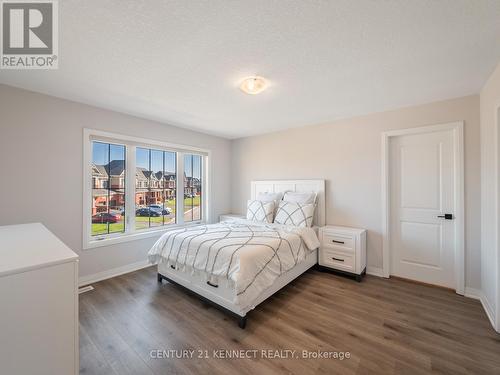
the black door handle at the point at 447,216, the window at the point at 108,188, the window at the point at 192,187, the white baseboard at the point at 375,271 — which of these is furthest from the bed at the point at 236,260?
the black door handle at the point at 447,216

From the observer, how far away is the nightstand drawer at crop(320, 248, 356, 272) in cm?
297

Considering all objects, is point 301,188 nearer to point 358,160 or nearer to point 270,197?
point 270,197

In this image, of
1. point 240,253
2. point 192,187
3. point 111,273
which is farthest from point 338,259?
point 111,273

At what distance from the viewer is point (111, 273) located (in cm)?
301

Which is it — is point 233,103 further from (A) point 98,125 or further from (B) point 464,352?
(B) point 464,352

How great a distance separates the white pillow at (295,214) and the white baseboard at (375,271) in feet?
3.50

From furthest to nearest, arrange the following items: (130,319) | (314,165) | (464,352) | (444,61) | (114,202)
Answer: (314,165)
(114,202)
(130,319)
(444,61)
(464,352)

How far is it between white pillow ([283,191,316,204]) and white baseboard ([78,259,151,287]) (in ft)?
8.40

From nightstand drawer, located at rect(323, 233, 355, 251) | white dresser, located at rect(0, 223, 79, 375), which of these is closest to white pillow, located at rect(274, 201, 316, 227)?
nightstand drawer, located at rect(323, 233, 355, 251)

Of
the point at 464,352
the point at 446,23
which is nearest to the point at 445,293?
the point at 464,352

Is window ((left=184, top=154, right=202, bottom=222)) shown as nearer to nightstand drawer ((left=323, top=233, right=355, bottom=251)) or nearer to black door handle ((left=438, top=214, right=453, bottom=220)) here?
nightstand drawer ((left=323, top=233, right=355, bottom=251))

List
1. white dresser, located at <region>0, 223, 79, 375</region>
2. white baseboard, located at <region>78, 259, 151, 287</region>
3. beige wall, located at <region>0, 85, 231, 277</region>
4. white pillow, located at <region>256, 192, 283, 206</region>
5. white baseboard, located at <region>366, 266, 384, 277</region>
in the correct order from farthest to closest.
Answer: white pillow, located at <region>256, 192, 283, 206</region> → white baseboard, located at <region>366, 266, 384, 277</region> → white baseboard, located at <region>78, 259, 151, 287</region> → beige wall, located at <region>0, 85, 231, 277</region> → white dresser, located at <region>0, 223, 79, 375</region>

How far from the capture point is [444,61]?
72.7 inches

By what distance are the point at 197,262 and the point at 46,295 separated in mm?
1318
